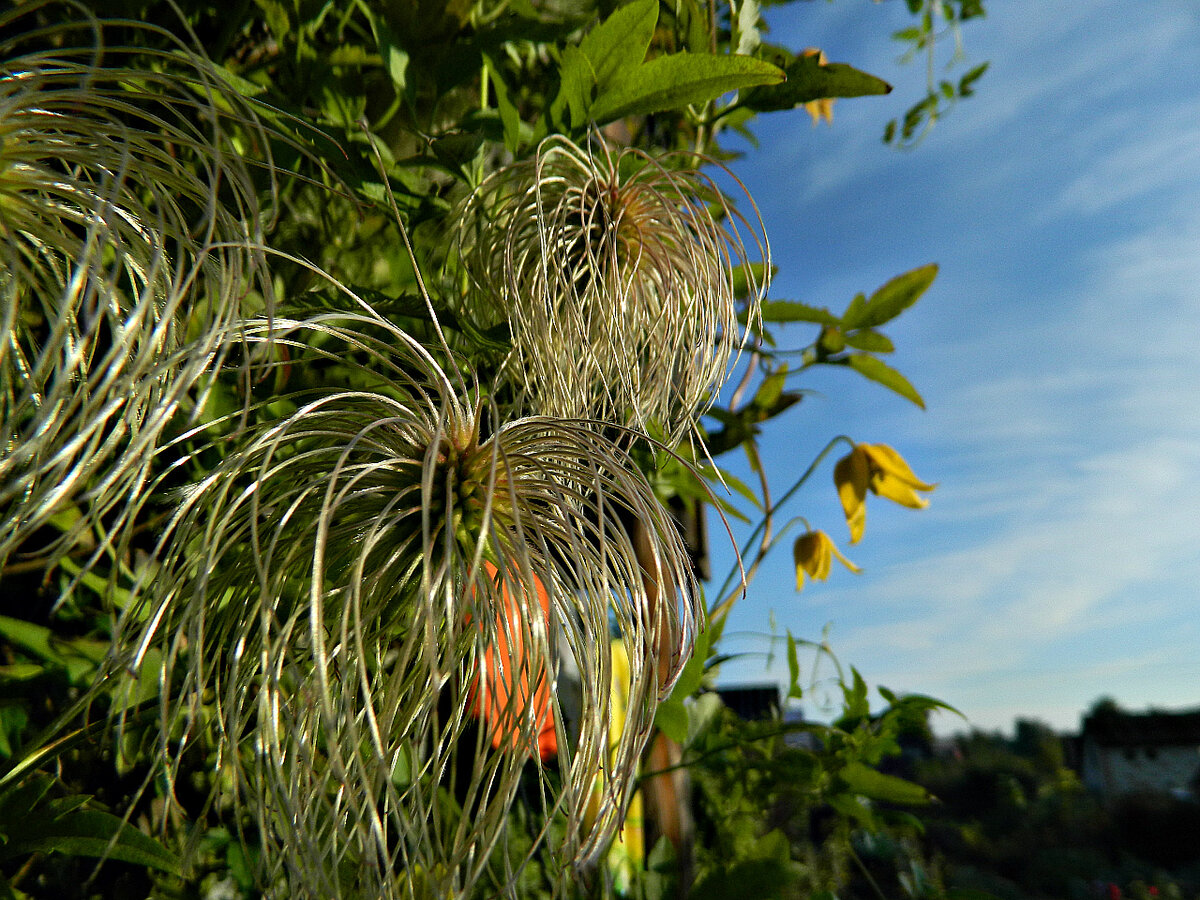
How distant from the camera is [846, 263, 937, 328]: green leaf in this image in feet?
2.19

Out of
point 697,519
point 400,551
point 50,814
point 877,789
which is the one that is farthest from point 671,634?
point 697,519

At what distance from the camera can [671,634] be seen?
335 millimetres

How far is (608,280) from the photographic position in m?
0.49

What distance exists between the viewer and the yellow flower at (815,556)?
0.83 meters

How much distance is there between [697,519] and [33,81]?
695 millimetres

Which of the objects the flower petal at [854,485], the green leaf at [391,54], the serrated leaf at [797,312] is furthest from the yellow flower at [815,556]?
the green leaf at [391,54]

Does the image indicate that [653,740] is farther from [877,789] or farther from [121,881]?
[121,881]

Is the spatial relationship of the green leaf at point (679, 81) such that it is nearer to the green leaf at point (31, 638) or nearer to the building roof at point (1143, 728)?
the green leaf at point (31, 638)

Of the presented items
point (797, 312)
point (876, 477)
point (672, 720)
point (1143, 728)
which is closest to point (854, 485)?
point (876, 477)

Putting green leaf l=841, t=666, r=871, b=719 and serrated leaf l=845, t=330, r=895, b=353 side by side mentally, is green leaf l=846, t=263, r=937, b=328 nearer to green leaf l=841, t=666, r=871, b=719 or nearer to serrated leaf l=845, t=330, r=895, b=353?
serrated leaf l=845, t=330, r=895, b=353

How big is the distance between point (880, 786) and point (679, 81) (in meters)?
0.53

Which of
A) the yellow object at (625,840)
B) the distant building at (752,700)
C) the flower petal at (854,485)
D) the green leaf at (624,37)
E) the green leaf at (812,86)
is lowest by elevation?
the yellow object at (625,840)

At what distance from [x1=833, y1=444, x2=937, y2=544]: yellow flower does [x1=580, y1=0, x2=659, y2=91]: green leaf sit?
0.48m

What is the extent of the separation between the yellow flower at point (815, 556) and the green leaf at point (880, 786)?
0.22m
